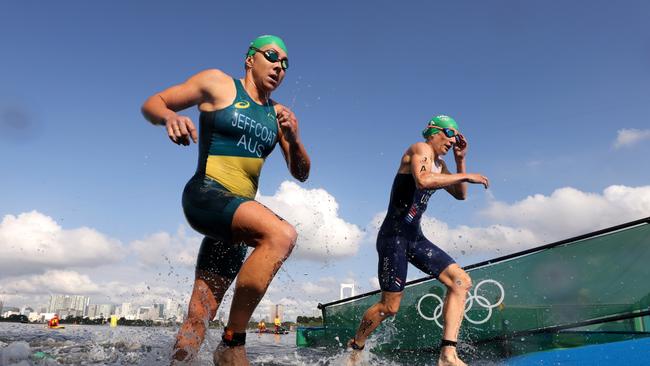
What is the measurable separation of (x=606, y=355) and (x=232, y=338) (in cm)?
275

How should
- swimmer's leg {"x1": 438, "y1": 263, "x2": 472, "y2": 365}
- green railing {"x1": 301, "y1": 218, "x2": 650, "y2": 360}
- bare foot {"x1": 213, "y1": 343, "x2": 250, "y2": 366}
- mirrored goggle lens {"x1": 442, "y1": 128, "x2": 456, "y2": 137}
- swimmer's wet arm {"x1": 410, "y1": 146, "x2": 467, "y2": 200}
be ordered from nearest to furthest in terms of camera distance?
bare foot {"x1": 213, "y1": 343, "x2": 250, "y2": 366}, swimmer's leg {"x1": 438, "y1": 263, "x2": 472, "y2": 365}, swimmer's wet arm {"x1": 410, "y1": 146, "x2": 467, "y2": 200}, green railing {"x1": 301, "y1": 218, "x2": 650, "y2": 360}, mirrored goggle lens {"x1": 442, "y1": 128, "x2": 456, "y2": 137}

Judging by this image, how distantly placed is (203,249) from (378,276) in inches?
91.4

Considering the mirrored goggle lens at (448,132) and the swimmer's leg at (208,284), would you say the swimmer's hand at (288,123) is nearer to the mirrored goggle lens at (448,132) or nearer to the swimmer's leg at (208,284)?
the swimmer's leg at (208,284)

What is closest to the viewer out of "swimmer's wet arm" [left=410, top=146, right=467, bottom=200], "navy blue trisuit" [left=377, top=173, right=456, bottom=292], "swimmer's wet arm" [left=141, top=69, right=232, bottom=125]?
"swimmer's wet arm" [left=141, top=69, right=232, bottom=125]

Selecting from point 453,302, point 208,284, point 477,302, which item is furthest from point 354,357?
point 208,284

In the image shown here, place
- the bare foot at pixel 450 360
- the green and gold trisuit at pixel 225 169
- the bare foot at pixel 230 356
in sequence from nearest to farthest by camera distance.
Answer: the bare foot at pixel 230 356, the green and gold trisuit at pixel 225 169, the bare foot at pixel 450 360

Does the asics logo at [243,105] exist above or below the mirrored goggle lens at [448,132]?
below

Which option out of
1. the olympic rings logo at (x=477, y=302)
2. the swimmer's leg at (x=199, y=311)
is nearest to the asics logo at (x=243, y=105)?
the swimmer's leg at (x=199, y=311)

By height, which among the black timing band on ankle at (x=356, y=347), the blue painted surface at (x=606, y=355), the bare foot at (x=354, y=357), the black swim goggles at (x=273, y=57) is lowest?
the bare foot at (x=354, y=357)

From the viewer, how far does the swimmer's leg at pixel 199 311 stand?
269cm

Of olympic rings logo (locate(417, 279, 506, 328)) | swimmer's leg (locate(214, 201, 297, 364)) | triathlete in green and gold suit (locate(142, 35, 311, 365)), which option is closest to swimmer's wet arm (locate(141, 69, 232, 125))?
triathlete in green and gold suit (locate(142, 35, 311, 365))

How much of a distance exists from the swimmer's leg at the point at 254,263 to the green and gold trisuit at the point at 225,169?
123mm

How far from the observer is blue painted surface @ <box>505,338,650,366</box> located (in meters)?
3.08

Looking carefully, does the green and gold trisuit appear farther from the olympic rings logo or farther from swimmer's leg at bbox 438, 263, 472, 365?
the olympic rings logo
